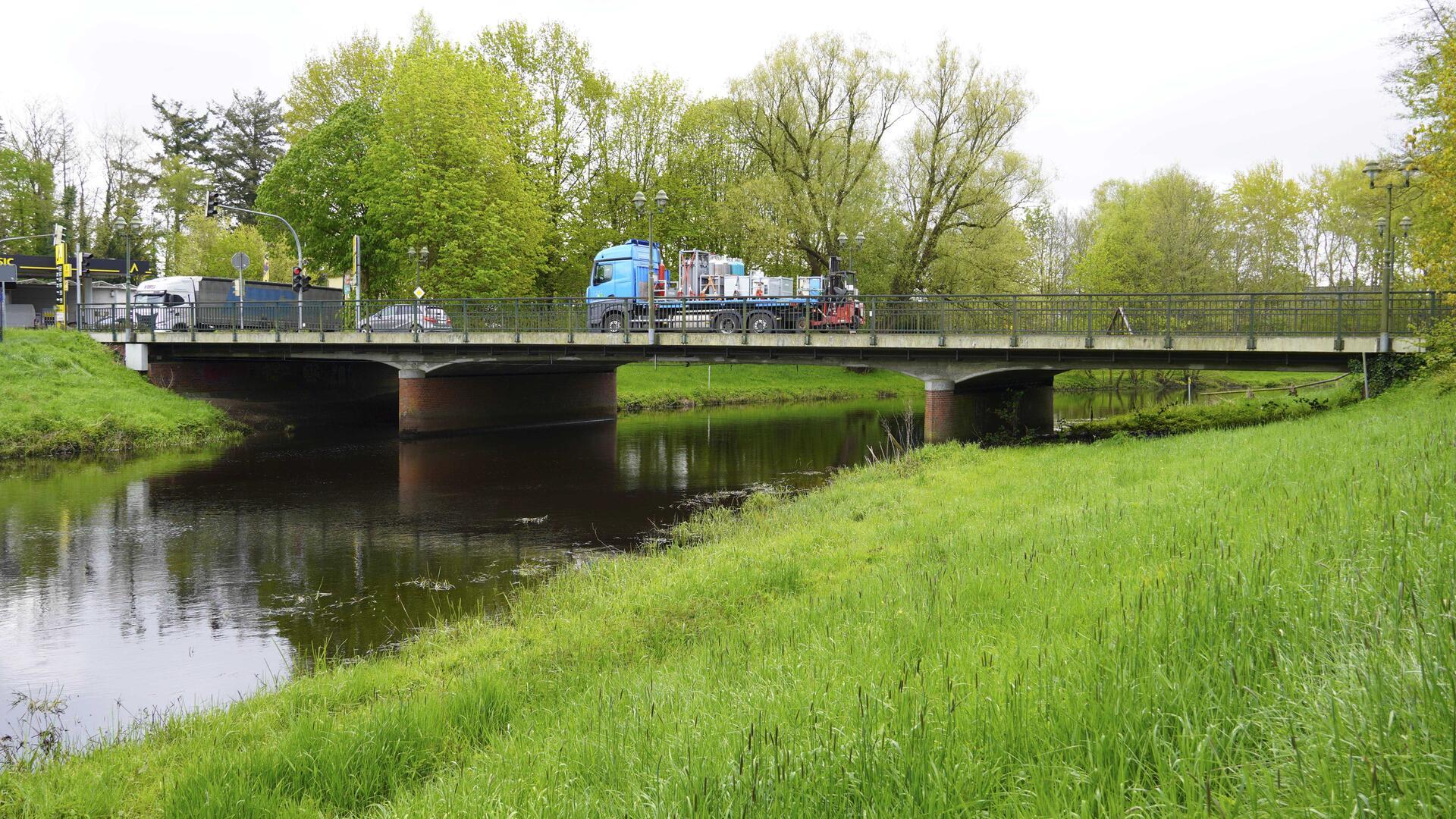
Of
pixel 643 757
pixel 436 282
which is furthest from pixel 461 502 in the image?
pixel 436 282

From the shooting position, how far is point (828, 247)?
45.3 m

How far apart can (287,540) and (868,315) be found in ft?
64.5

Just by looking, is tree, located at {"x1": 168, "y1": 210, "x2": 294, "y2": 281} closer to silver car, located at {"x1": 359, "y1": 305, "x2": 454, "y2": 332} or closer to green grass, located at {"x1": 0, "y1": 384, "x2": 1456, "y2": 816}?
silver car, located at {"x1": 359, "y1": 305, "x2": 454, "y2": 332}

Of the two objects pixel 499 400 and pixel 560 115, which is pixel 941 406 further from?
pixel 560 115

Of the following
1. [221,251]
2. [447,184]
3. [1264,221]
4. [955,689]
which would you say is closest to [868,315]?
[447,184]

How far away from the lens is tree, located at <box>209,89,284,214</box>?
2813 inches

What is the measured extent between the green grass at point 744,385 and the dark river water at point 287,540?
14.0 m

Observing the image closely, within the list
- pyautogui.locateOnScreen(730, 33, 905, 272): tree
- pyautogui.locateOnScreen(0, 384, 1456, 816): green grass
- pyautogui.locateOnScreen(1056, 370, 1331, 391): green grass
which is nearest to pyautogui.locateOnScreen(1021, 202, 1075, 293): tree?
pyautogui.locateOnScreen(1056, 370, 1331, 391): green grass

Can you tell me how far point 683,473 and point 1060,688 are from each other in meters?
21.4

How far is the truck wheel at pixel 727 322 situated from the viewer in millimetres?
31109

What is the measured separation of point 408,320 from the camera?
3356 cm

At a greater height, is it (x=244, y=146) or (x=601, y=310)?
(x=244, y=146)

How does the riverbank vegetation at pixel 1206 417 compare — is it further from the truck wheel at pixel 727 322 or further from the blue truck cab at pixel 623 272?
the blue truck cab at pixel 623 272

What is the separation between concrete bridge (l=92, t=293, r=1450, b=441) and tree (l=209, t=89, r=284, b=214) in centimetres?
3707
